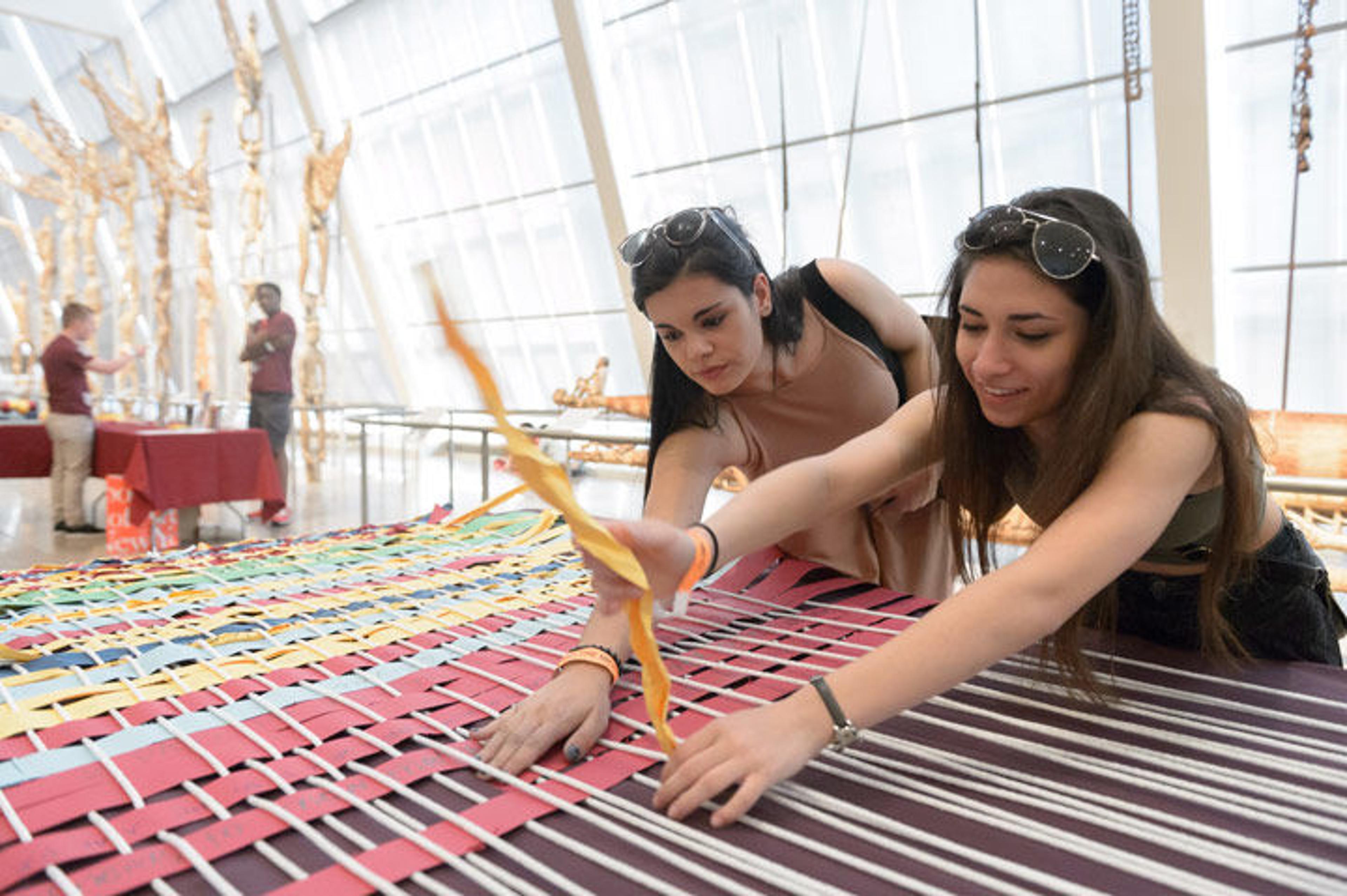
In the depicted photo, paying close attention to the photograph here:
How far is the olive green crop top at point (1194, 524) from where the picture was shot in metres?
0.92

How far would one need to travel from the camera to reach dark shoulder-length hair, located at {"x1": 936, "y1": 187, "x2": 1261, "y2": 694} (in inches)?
32.7

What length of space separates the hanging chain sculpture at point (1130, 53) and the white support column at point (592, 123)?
3481 millimetres

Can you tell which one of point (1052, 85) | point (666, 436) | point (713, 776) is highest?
point (1052, 85)

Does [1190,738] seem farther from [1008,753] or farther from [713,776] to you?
[713,776]

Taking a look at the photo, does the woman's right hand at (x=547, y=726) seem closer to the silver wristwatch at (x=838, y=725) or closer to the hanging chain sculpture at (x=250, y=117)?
the silver wristwatch at (x=838, y=725)

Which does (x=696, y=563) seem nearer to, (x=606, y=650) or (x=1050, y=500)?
(x=606, y=650)

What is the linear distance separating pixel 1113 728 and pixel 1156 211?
4.86 m

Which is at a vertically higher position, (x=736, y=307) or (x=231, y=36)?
(x=231, y=36)

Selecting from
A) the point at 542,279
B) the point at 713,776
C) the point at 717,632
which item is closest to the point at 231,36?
the point at 542,279

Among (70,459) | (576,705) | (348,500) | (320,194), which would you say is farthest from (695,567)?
(320,194)

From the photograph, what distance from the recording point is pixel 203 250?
244 inches

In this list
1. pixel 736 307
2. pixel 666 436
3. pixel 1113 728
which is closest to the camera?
pixel 1113 728

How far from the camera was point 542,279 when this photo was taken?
8336 mm

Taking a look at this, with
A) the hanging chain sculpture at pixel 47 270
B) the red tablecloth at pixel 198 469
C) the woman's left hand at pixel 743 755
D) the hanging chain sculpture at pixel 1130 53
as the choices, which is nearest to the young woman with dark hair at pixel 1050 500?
the woman's left hand at pixel 743 755
